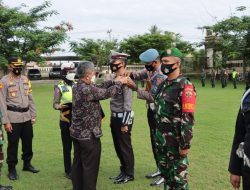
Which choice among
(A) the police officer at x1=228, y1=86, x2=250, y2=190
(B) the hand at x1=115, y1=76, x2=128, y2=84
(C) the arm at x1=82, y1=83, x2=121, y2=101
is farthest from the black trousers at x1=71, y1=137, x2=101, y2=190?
(A) the police officer at x1=228, y1=86, x2=250, y2=190

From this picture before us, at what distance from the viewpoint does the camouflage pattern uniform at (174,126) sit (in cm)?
382

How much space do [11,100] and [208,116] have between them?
7.76m

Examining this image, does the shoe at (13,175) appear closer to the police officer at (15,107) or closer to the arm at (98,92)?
the police officer at (15,107)

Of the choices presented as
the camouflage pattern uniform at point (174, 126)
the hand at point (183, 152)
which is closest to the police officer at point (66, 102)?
the camouflage pattern uniform at point (174, 126)

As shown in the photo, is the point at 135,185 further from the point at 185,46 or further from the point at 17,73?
the point at 185,46

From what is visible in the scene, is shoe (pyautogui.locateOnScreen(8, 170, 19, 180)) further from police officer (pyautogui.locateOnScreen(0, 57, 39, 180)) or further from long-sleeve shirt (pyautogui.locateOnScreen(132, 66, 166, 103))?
long-sleeve shirt (pyautogui.locateOnScreen(132, 66, 166, 103))

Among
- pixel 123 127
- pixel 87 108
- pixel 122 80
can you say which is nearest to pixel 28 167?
pixel 123 127

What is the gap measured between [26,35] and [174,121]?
971 inches

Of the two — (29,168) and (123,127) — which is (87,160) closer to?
(123,127)

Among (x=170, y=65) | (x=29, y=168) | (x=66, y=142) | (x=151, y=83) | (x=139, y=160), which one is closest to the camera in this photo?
(x=170, y=65)

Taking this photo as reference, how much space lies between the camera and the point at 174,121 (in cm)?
394

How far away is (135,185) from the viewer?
5.62 meters

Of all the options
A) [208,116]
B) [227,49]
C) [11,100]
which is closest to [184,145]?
[11,100]

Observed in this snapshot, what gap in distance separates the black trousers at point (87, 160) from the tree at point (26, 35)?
23086 mm
